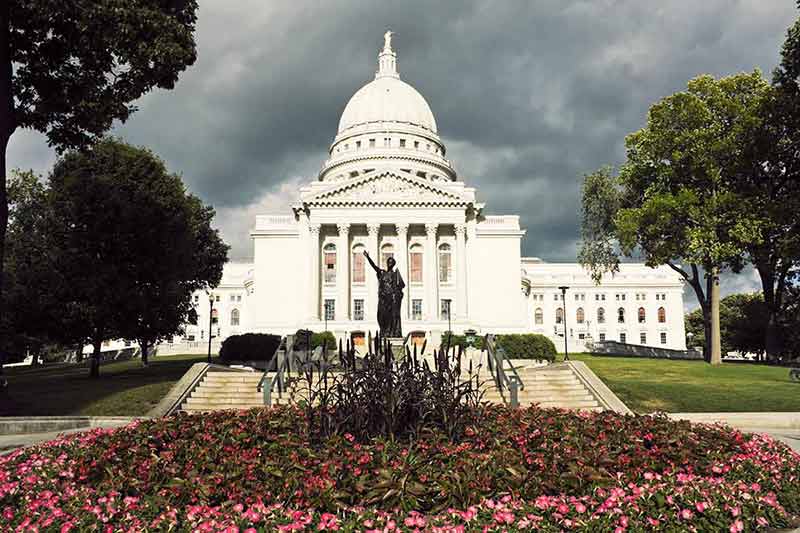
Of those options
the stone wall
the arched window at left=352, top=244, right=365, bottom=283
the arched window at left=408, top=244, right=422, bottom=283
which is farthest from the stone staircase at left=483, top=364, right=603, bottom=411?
the arched window at left=352, top=244, right=365, bottom=283

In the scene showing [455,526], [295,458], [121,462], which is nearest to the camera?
[455,526]

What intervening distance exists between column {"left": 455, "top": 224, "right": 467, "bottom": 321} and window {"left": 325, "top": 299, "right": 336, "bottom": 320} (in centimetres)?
1273

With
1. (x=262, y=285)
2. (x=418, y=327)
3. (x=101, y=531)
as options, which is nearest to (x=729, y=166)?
(x=418, y=327)

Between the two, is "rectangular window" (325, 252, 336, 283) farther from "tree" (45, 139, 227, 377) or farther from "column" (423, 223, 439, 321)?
"tree" (45, 139, 227, 377)

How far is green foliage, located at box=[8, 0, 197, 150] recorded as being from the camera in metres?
16.2

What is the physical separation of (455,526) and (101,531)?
10.9 ft

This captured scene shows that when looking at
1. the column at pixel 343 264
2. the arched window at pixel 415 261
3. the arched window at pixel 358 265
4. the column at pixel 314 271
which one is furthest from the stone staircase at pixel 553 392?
the arched window at pixel 358 265

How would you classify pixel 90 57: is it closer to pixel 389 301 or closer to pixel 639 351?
pixel 389 301

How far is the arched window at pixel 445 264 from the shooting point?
2411 inches

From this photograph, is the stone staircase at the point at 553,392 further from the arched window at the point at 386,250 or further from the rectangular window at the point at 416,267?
the arched window at the point at 386,250

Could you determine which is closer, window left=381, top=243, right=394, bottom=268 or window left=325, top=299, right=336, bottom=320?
window left=325, top=299, right=336, bottom=320

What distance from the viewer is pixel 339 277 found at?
193 ft

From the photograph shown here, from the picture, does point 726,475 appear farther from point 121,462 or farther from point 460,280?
point 460,280

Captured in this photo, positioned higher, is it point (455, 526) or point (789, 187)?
point (789, 187)
